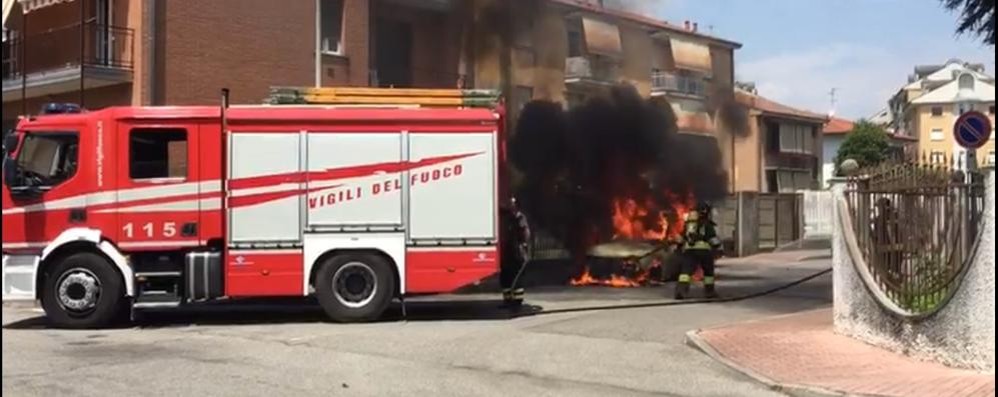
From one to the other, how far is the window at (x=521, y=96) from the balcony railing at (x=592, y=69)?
96 cm

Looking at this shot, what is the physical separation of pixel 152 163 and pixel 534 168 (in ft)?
27.8

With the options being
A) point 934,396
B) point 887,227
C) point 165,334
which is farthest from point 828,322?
point 165,334

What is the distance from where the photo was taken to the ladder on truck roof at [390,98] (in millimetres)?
12844

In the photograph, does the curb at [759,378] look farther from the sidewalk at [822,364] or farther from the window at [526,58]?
the window at [526,58]

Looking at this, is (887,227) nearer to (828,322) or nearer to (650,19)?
(828,322)

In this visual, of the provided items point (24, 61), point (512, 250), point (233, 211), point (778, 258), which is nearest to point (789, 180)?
point (778, 258)

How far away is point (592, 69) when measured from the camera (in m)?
19.6

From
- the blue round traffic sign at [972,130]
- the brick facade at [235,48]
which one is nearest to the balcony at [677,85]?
the brick facade at [235,48]

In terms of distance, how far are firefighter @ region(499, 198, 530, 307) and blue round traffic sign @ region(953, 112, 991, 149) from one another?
583cm

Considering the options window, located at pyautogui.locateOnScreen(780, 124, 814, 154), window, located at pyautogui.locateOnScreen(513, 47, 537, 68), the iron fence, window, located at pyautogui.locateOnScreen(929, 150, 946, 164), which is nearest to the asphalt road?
the iron fence

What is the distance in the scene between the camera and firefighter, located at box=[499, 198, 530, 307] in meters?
13.4

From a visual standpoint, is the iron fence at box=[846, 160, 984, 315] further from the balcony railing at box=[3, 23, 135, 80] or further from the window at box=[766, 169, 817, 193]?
the window at box=[766, 169, 817, 193]

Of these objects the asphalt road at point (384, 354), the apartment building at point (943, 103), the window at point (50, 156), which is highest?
the apartment building at point (943, 103)

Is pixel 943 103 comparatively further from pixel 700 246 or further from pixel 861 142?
pixel 700 246
